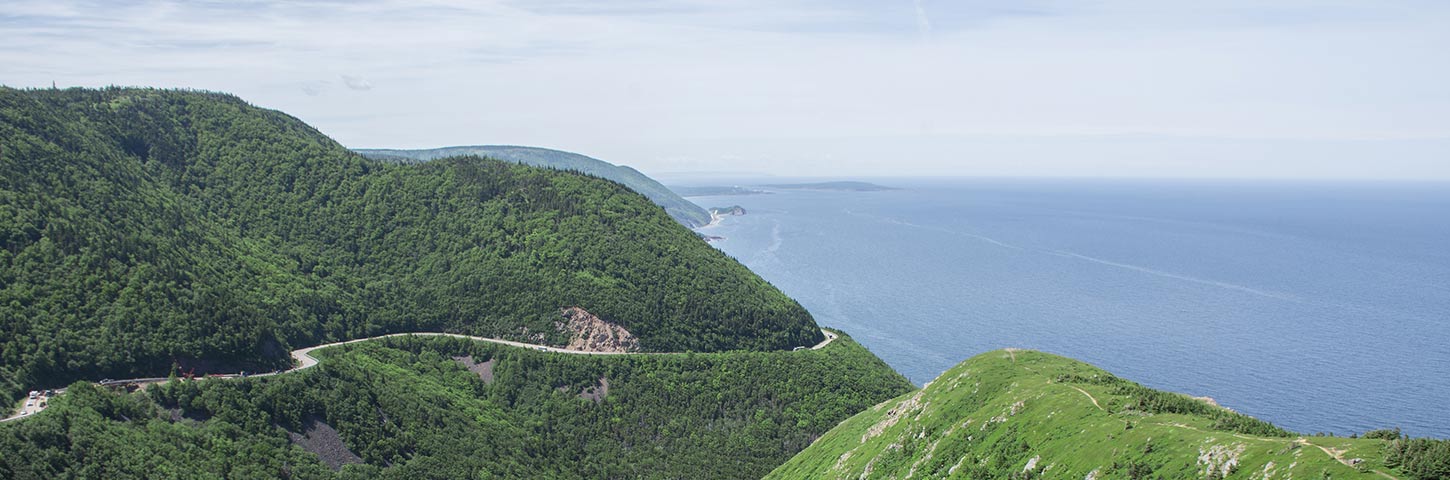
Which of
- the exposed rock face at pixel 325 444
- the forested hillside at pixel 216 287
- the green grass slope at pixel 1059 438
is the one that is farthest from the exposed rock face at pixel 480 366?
the green grass slope at pixel 1059 438

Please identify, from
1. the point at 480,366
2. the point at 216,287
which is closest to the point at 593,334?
the point at 480,366

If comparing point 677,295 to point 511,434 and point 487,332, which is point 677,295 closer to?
point 487,332

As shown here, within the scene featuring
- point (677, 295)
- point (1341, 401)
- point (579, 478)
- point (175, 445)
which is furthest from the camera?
point (677, 295)

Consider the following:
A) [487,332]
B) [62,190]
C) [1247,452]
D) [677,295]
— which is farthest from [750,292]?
[1247,452]

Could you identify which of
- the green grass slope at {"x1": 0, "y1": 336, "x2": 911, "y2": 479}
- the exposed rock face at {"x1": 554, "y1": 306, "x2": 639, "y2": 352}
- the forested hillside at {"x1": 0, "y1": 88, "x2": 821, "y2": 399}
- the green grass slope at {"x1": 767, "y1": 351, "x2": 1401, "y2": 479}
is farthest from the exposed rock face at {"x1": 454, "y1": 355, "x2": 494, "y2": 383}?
the green grass slope at {"x1": 767, "y1": 351, "x2": 1401, "y2": 479}

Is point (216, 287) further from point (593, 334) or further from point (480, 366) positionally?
point (593, 334)

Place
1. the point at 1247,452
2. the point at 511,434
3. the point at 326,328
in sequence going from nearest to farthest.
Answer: the point at 1247,452 → the point at 511,434 → the point at 326,328
